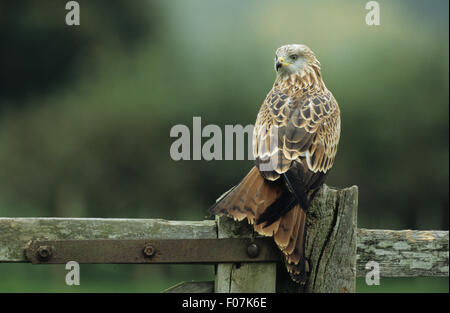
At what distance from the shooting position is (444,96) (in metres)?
11.1

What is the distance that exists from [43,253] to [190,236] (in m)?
0.73

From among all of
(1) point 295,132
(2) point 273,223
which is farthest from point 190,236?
(1) point 295,132

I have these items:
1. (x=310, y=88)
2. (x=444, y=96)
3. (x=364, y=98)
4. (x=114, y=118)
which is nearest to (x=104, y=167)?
(x=114, y=118)

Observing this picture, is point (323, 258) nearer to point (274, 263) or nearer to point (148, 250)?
point (274, 263)

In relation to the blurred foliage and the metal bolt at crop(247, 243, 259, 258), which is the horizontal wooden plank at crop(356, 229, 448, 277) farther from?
the blurred foliage

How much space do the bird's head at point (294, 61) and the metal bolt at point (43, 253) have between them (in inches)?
96.9

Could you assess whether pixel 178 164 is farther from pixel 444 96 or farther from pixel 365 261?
pixel 365 261

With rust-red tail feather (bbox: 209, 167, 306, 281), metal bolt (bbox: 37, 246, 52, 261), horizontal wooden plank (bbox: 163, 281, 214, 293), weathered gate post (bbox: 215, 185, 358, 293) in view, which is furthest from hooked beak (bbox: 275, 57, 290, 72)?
metal bolt (bbox: 37, 246, 52, 261)

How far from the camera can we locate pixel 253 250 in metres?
3.27

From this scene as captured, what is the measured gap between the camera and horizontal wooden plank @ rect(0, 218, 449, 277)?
3.06 metres

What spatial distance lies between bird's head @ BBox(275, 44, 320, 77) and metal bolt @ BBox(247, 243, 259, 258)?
196 cm

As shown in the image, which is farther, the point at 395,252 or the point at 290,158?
the point at 290,158

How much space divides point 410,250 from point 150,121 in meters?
6.79

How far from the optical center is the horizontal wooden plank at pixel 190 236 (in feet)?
10.0
